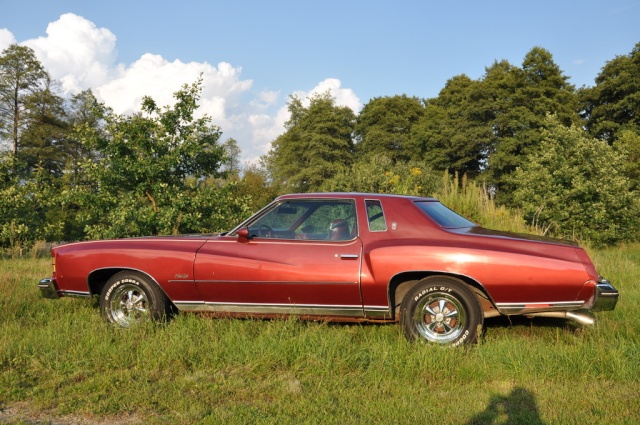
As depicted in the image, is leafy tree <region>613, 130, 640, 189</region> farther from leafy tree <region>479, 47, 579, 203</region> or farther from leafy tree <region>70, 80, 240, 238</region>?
leafy tree <region>70, 80, 240, 238</region>

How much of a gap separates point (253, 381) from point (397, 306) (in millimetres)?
1714

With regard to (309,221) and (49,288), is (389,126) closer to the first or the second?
(309,221)

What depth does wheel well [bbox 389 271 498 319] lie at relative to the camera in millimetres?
5156

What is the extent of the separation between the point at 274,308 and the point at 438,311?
5.15 ft

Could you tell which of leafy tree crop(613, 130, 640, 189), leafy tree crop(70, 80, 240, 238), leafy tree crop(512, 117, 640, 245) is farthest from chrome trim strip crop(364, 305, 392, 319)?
leafy tree crop(613, 130, 640, 189)

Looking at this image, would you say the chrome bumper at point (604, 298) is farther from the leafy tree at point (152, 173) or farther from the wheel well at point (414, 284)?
the leafy tree at point (152, 173)

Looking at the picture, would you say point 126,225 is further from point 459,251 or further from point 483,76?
point 483,76

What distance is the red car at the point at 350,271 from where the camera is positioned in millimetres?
4938

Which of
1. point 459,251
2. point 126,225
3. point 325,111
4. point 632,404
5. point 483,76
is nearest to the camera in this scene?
point 632,404

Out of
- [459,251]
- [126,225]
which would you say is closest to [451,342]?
[459,251]

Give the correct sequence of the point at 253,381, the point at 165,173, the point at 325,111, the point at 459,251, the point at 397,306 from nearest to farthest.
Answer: the point at 253,381 → the point at 459,251 → the point at 397,306 → the point at 165,173 → the point at 325,111

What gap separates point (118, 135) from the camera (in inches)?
511

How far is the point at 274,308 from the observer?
555 cm

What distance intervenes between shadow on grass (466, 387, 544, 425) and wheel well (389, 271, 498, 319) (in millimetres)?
1204
